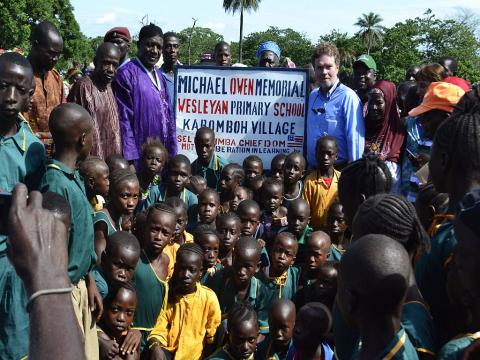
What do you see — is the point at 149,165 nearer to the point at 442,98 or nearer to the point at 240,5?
the point at 442,98

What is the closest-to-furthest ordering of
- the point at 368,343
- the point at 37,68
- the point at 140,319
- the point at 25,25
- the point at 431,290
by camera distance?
the point at 368,343 < the point at 431,290 < the point at 140,319 < the point at 37,68 < the point at 25,25

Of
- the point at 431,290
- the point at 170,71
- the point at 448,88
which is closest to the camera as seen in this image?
the point at 431,290

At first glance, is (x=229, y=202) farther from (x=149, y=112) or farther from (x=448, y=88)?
(x=448, y=88)

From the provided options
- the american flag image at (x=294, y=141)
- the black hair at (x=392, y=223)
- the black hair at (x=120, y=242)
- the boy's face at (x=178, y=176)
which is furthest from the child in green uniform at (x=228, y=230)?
the black hair at (x=392, y=223)

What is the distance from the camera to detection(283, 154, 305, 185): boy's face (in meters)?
6.40

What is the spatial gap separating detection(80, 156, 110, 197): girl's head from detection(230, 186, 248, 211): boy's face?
1496 millimetres

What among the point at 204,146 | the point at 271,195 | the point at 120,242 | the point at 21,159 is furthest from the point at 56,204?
the point at 204,146

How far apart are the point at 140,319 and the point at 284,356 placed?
935 millimetres

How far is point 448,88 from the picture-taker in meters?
3.80

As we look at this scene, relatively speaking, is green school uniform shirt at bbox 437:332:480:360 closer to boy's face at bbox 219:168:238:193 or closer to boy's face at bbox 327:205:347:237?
boy's face at bbox 327:205:347:237

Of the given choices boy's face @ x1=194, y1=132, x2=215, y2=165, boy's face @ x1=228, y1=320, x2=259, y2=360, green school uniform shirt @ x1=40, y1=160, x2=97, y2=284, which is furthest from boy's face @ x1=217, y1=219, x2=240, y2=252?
green school uniform shirt @ x1=40, y1=160, x2=97, y2=284

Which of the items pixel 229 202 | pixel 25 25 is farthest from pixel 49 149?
pixel 25 25

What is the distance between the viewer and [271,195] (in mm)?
6090

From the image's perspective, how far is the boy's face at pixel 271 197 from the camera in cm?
609
